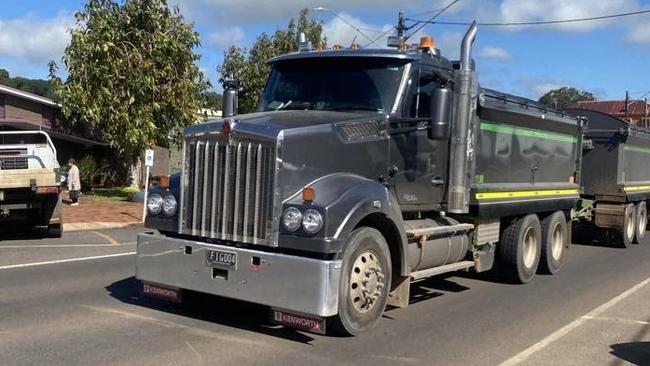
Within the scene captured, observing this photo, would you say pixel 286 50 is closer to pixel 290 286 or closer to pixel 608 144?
pixel 608 144

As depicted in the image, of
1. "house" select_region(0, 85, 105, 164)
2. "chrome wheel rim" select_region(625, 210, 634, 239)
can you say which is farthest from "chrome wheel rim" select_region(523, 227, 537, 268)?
"house" select_region(0, 85, 105, 164)

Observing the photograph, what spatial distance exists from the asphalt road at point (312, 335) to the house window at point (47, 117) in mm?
17534

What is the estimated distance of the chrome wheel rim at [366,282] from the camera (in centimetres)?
647

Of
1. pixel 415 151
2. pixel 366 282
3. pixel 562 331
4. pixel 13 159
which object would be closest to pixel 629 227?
pixel 562 331

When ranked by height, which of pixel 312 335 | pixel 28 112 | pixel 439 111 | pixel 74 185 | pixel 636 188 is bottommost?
pixel 312 335

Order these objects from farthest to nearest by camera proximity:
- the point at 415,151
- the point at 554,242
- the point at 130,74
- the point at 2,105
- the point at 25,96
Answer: the point at 2,105, the point at 25,96, the point at 130,74, the point at 554,242, the point at 415,151

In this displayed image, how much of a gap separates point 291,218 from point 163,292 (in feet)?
5.86

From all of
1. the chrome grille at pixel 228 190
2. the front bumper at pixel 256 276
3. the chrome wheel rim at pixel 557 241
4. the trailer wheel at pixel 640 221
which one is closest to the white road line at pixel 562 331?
the chrome wheel rim at pixel 557 241

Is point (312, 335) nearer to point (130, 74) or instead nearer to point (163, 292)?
point (163, 292)

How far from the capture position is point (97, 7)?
23.7 meters

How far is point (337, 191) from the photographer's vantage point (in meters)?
6.37

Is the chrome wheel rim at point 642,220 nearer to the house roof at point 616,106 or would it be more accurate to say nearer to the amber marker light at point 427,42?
the amber marker light at point 427,42

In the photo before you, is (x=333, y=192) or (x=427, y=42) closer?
(x=333, y=192)

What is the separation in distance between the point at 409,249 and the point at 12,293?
467cm
